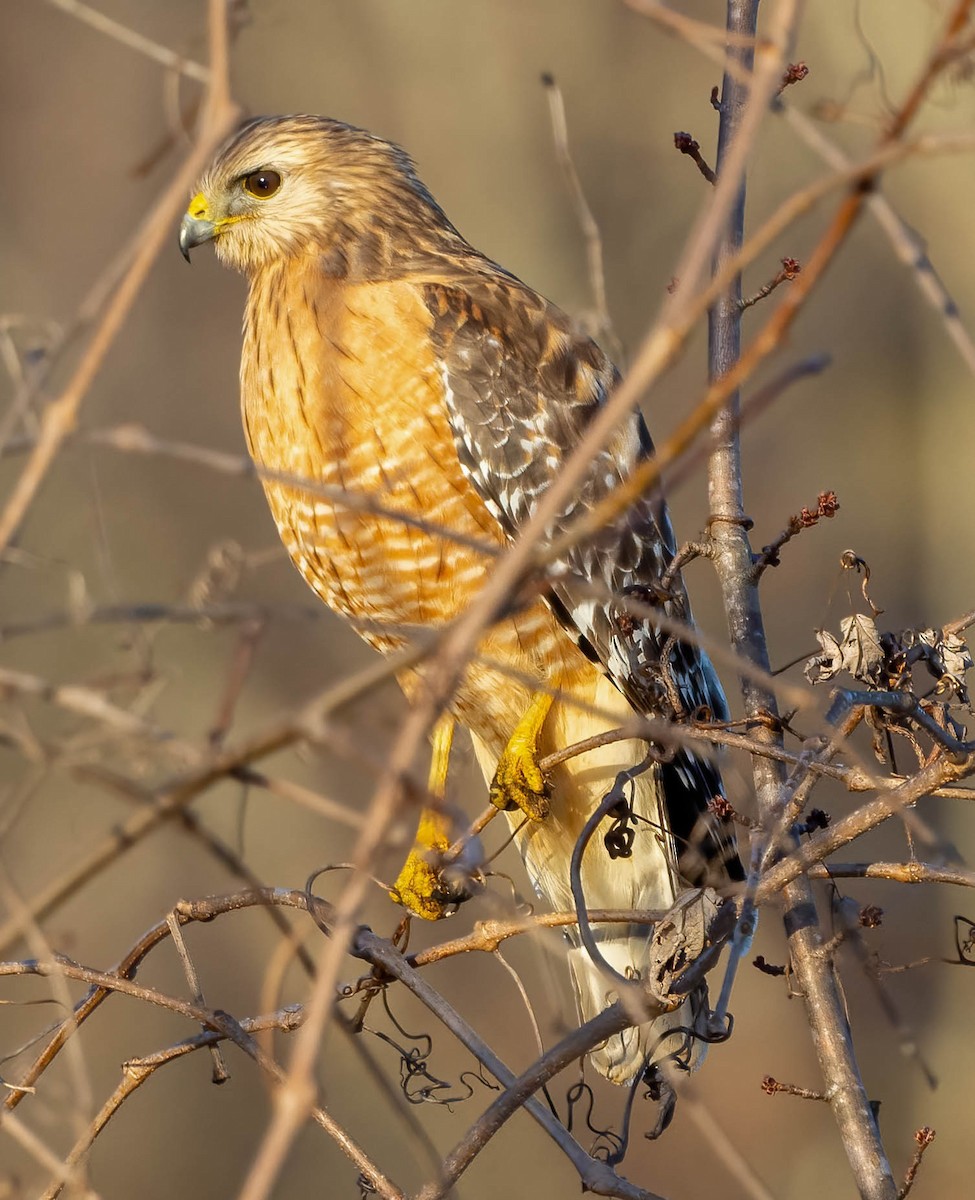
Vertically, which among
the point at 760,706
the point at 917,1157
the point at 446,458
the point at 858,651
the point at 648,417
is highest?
the point at 446,458

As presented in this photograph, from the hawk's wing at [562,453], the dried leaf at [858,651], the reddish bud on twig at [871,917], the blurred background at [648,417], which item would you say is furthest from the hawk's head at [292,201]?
the blurred background at [648,417]

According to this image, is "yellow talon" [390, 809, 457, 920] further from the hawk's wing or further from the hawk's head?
the hawk's head

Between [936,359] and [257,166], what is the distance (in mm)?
5603

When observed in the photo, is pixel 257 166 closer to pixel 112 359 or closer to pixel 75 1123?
pixel 75 1123

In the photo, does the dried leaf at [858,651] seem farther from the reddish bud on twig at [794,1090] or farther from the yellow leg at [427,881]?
the yellow leg at [427,881]

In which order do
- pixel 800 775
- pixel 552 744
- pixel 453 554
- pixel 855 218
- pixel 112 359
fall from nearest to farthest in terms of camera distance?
pixel 855 218, pixel 800 775, pixel 453 554, pixel 552 744, pixel 112 359

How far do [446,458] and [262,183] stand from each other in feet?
3.00

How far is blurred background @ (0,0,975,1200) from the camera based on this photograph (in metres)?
7.71

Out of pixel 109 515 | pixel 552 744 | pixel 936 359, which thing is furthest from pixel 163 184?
pixel 552 744

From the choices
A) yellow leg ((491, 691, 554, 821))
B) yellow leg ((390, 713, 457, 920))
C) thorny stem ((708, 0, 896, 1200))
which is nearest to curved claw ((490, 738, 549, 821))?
yellow leg ((491, 691, 554, 821))

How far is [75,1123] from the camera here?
4.21 ft

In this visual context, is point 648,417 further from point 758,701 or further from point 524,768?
point 758,701

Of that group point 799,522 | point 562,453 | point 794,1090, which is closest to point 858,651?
point 799,522

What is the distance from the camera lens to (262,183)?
11.8 feet
